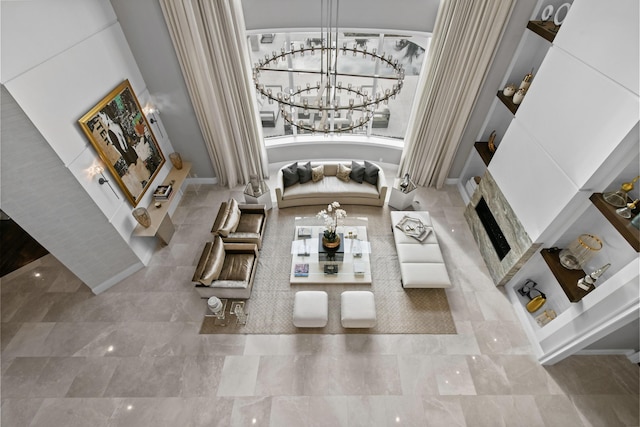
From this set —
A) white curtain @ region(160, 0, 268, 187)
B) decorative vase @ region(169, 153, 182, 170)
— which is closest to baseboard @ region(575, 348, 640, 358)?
white curtain @ region(160, 0, 268, 187)

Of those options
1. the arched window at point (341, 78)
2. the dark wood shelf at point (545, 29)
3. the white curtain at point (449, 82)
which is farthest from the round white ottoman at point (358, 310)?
the dark wood shelf at point (545, 29)

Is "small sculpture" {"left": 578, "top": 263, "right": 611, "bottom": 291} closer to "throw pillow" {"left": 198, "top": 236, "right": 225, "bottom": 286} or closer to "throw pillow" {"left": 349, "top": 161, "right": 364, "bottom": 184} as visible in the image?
"throw pillow" {"left": 349, "top": 161, "right": 364, "bottom": 184}

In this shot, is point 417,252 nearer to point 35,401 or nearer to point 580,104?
point 580,104

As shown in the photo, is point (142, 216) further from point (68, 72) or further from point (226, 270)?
point (68, 72)

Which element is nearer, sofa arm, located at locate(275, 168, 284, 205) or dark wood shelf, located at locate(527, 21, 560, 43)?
dark wood shelf, located at locate(527, 21, 560, 43)

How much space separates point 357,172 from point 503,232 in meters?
2.76

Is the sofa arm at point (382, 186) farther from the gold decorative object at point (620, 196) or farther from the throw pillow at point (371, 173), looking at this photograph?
the gold decorative object at point (620, 196)

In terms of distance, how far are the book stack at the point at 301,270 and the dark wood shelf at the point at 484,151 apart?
145 inches

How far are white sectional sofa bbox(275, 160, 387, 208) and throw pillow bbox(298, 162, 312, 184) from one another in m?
0.10

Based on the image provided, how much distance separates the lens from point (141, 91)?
536 centimetres

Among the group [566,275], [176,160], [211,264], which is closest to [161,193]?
[176,160]

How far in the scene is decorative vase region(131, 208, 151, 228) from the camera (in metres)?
4.94

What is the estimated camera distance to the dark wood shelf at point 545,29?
4.05 m

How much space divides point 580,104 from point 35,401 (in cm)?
749
